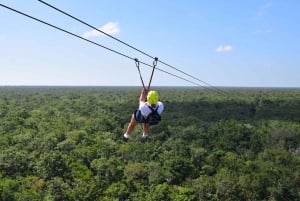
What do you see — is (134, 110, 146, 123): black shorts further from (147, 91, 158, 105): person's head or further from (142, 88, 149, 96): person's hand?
(142, 88, 149, 96): person's hand

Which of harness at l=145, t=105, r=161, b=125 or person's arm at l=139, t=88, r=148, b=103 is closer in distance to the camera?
harness at l=145, t=105, r=161, b=125

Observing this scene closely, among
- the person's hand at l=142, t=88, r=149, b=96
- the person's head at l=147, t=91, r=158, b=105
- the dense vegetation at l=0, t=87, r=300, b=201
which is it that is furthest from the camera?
the dense vegetation at l=0, t=87, r=300, b=201

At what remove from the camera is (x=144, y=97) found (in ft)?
50.6

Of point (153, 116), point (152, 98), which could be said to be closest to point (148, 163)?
point (153, 116)

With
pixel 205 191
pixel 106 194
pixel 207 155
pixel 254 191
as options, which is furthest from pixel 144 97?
pixel 207 155

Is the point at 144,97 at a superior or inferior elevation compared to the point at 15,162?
superior

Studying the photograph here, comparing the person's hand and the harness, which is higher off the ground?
the person's hand

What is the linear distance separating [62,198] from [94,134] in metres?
46.5

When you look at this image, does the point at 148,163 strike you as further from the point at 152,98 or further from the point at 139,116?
the point at 152,98

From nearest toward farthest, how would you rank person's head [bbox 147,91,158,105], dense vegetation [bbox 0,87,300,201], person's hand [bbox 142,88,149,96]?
person's head [bbox 147,91,158,105]
person's hand [bbox 142,88,149,96]
dense vegetation [bbox 0,87,300,201]

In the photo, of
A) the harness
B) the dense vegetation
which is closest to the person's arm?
the harness

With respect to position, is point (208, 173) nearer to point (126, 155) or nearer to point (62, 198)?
point (126, 155)

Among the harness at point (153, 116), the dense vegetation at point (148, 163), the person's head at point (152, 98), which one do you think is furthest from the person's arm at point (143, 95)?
the dense vegetation at point (148, 163)

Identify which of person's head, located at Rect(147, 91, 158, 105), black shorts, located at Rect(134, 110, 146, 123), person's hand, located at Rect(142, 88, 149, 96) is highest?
person's hand, located at Rect(142, 88, 149, 96)
